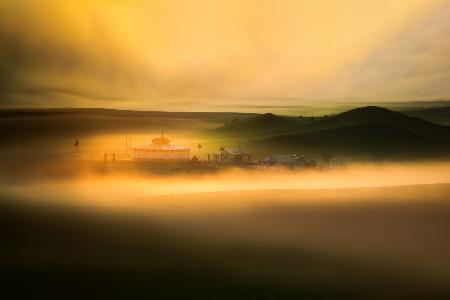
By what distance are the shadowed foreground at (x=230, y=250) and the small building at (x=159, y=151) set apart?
15.4 m

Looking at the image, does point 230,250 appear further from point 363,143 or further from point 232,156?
point 363,143

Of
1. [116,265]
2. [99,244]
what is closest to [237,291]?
[116,265]

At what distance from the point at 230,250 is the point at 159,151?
97.5ft

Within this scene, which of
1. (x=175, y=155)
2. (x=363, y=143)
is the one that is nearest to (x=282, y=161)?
(x=175, y=155)

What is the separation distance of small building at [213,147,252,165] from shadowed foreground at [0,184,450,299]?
1555 centimetres

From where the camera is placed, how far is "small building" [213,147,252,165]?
54.2 meters

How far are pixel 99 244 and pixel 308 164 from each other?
30.0 meters

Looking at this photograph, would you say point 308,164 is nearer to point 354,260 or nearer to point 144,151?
point 144,151

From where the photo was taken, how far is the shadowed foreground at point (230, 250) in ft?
66.0

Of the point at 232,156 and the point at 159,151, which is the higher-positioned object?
the point at 159,151

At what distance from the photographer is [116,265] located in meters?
22.6

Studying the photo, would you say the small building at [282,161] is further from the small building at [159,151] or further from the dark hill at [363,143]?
the dark hill at [363,143]

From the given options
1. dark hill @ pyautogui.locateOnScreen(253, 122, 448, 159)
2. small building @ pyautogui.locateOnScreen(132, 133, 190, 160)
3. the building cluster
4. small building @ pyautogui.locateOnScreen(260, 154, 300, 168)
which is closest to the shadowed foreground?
small building @ pyautogui.locateOnScreen(260, 154, 300, 168)

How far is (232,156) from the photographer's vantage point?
5503 cm
